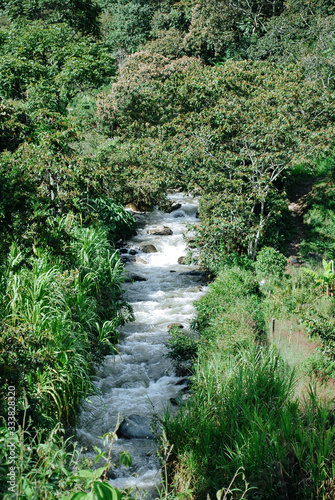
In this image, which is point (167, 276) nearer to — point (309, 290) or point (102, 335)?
point (309, 290)

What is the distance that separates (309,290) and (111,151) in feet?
30.5

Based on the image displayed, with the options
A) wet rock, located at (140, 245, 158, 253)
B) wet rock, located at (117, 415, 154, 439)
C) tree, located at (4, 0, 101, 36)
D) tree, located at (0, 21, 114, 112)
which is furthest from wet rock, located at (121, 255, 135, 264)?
tree, located at (4, 0, 101, 36)

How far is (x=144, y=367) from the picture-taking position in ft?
25.3

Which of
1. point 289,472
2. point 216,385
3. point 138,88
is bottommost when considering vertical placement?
point 289,472

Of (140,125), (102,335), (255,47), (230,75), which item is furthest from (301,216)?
(255,47)

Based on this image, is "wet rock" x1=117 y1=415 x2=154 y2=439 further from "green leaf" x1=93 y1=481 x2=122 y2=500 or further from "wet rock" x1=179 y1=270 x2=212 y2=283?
"wet rock" x1=179 y1=270 x2=212 y2=283

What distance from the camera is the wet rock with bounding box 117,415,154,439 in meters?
5.76

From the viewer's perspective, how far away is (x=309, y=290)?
9781mm

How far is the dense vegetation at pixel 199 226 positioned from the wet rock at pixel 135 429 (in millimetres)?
764

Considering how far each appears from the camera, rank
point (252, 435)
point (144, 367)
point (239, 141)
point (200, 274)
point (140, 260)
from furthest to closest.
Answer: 1. point (140, 260)
2. point (200, 274)
3. point (239, 141)
4. point (144, 367)
5. point (252, 435)

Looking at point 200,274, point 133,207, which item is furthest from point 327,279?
point 133,207

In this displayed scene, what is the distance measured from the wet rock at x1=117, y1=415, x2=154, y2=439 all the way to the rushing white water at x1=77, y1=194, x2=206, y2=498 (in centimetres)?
7

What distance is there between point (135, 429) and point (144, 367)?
191 cm

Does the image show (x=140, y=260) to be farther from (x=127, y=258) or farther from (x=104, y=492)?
(x=104, y=492)
